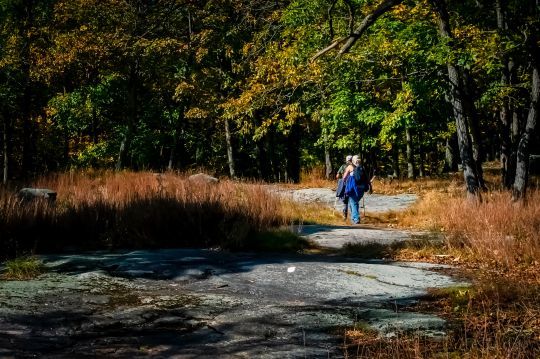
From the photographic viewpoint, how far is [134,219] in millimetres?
8352

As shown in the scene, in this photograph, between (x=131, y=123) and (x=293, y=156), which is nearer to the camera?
(x=131, y=123)

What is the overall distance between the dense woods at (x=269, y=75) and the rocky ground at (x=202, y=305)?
461cm

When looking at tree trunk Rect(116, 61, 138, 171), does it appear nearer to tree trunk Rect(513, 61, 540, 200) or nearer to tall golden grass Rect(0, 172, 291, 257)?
tall golden grass Rect(0, 172, 291, 257)

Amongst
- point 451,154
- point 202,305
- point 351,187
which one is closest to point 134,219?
point 202,305

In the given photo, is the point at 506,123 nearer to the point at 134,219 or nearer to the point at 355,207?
the point at 355,207

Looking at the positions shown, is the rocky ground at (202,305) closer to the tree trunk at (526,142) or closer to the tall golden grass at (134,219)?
the tall golden grass at (134,219)

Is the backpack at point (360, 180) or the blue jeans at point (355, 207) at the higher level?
the backpack at point (360, 180)

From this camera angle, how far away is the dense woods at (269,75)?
39.6 ft

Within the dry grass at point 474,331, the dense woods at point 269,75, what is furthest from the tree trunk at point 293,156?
the dry grass at point 474,331

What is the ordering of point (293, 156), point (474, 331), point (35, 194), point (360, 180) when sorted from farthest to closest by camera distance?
point (293, 156)
point (360, 180)
point (35, 194)
point (474, 331)

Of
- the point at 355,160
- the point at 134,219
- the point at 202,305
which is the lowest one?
the point at 202,305

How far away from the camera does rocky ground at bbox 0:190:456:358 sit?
3754mm

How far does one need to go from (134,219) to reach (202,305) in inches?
155

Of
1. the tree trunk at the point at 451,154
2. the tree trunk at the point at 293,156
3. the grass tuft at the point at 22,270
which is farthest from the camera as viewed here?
the tree trunk at the point at 451,154
